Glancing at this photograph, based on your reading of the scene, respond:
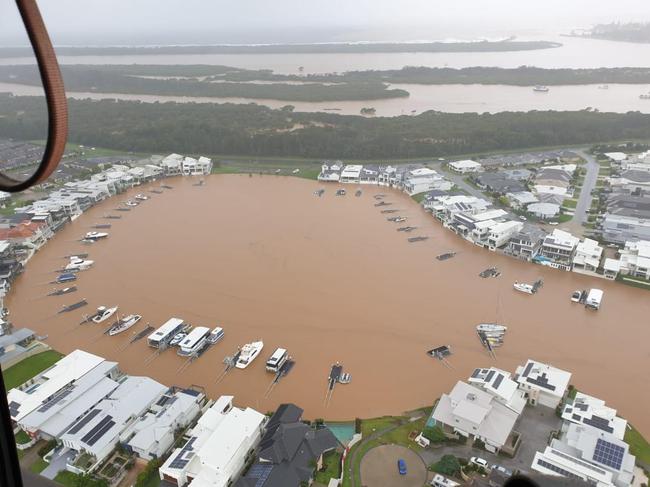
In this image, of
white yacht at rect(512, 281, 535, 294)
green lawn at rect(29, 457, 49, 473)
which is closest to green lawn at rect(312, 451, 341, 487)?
green lawn at rect(29, 457, 49, 473)

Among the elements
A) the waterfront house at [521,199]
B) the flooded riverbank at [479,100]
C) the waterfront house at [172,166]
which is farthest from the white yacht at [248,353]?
the flooded riverbank at [479,100]

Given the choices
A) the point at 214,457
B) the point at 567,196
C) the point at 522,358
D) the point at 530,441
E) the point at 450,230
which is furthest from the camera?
the point at 567,196

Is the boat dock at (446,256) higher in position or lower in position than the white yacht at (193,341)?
lower

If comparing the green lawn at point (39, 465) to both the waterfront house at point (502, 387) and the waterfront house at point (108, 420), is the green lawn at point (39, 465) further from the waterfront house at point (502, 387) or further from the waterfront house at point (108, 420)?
the waterfront house at point (502, 387)

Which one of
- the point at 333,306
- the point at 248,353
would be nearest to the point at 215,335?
the point at 248,353

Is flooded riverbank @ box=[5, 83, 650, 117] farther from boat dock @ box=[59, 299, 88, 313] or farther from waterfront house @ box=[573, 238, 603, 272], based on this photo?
boat dock @ box=[59, 299, 88, 313]

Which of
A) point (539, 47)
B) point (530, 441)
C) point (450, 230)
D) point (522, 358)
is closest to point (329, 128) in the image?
point (450, 230)

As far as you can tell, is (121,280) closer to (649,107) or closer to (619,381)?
(619,381)
